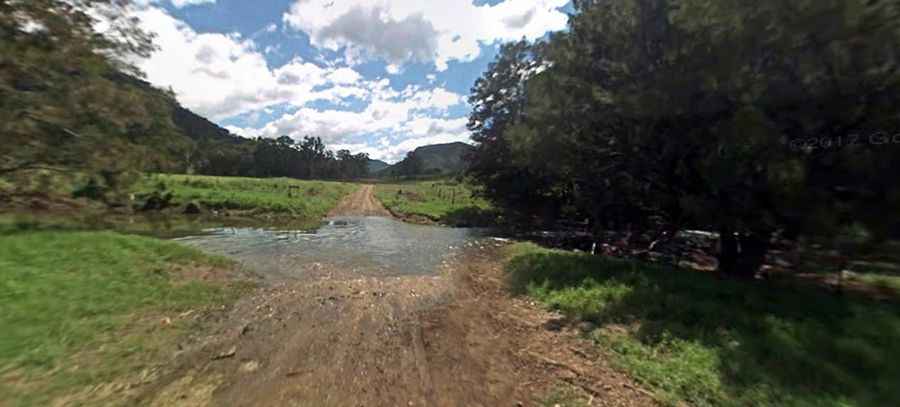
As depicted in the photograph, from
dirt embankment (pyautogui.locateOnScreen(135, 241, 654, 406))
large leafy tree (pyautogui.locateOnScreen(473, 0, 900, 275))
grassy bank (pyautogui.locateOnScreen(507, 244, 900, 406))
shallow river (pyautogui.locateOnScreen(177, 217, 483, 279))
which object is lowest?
shallow river (pyautogui.locateOnScreen(177, 217, 483, 279))

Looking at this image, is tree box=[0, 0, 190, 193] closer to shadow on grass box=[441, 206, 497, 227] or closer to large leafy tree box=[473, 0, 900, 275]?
large leafy tree box=[473, 0, 900, 275]

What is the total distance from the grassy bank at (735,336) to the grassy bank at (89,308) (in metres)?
6.27

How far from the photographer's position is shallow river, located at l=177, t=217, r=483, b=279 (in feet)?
38.3

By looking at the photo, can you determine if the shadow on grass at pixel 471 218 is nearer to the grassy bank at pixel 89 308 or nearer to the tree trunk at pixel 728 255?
the tree trunk at pixel 728 255

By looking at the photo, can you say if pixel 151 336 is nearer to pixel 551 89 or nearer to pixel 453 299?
pixel 453 299

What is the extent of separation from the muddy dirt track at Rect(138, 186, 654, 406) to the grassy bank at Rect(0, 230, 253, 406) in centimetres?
55

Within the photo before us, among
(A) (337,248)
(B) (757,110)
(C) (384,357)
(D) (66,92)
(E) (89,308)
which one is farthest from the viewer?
(A) (337,248)

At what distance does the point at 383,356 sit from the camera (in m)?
5.15

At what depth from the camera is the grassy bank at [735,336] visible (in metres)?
4.07

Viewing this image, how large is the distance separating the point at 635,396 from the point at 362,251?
11.9 meters

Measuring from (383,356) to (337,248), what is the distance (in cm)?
1072

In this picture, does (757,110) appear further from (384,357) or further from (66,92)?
(66,92)

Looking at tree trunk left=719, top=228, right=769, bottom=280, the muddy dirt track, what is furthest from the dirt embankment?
tree trunk left=719, top=228, right=769, bottom=280

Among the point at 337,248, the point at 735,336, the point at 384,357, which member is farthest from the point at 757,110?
the point at 337,248
